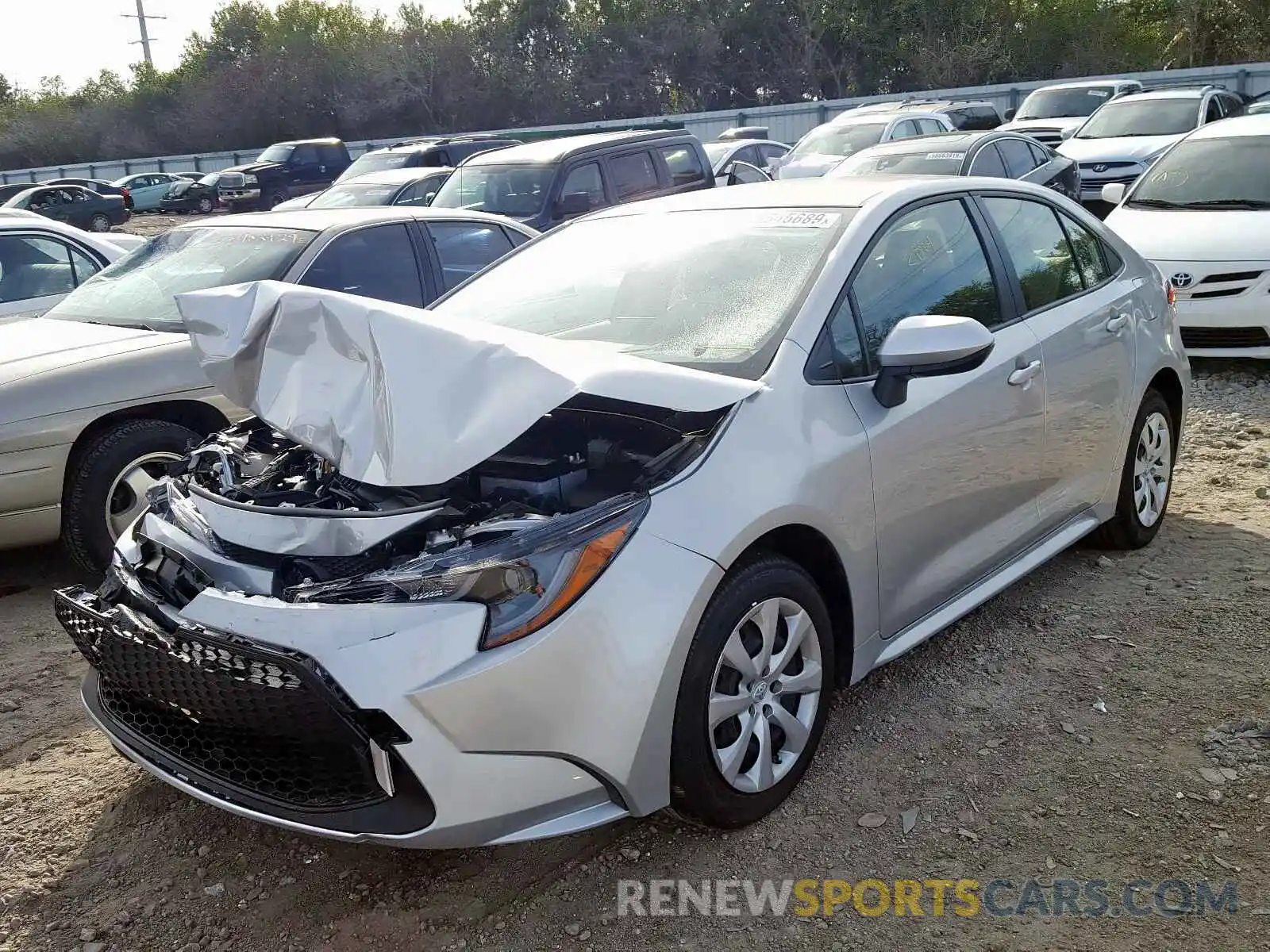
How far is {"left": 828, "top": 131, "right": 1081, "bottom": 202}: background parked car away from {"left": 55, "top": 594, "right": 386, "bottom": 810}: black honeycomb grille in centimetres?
958

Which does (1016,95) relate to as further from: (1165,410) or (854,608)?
(854,608)

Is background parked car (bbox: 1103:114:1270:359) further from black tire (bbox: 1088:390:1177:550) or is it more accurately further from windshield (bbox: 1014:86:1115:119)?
windshield (bbox: 1014:86:1115:119)

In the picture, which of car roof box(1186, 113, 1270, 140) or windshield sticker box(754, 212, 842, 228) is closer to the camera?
windshield sticker box(754, 212, 842, 228)

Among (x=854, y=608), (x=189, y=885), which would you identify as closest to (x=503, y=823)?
(x=189, y=885)

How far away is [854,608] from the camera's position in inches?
127

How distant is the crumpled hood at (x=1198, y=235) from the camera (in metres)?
7.47

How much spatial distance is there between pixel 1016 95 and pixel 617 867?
3118 centimetres

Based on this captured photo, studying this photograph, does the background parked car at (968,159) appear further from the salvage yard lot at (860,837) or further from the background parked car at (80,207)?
the background parked car at (80,207)

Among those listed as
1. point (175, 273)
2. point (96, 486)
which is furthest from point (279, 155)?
point (96, 486)

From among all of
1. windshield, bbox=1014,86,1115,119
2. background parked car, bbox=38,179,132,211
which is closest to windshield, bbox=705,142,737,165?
windshield, bbox=1014,86,1115,119

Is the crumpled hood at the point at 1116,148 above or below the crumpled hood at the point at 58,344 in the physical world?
above

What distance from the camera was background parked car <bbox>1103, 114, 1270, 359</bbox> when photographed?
24.1ft

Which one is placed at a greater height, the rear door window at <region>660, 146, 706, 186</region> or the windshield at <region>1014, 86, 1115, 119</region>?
the windshield at <region>1014, 86, 1115, 119</region>

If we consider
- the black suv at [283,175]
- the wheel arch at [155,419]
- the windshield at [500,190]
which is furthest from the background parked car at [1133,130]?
the black suv at [283,175]
